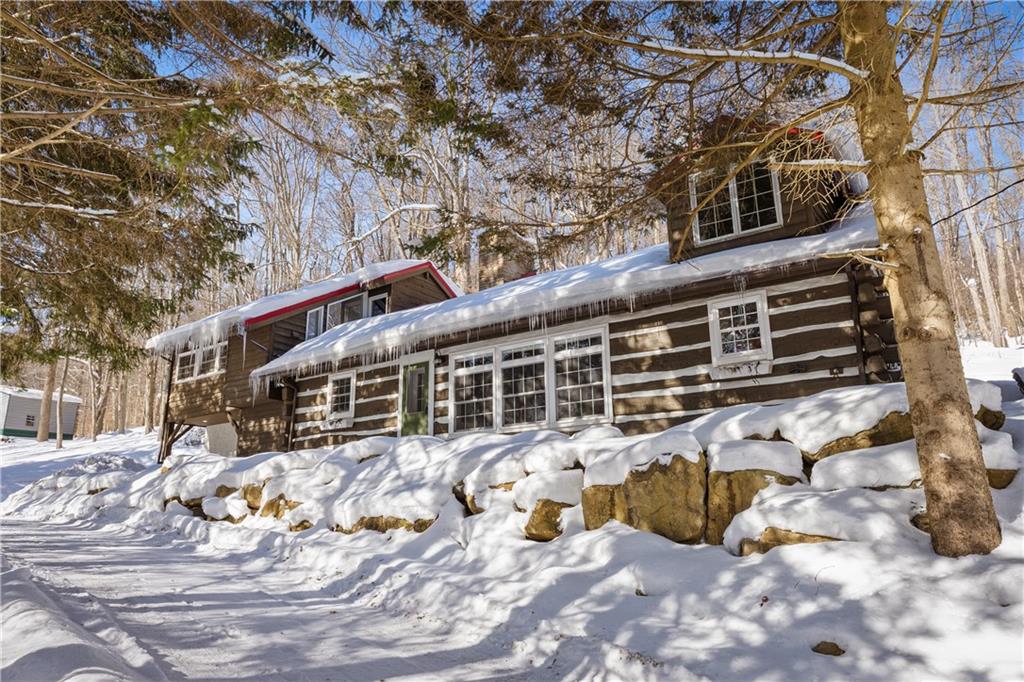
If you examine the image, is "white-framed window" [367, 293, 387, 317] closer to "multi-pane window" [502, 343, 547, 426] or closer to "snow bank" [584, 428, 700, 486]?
"multi-pane window" [502, 343, 547, 426]

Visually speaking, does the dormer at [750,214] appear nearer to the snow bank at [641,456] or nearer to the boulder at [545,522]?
the snow bank at [641,456]

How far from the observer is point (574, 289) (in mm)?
10211

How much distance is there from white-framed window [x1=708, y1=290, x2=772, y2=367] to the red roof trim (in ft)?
38.7

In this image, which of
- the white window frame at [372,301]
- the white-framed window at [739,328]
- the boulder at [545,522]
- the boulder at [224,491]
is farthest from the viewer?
the white window frame at [372,301]

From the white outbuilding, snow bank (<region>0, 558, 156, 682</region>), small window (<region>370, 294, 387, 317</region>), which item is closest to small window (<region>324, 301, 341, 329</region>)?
small window (<region>370, 294, 387, 317</region>)

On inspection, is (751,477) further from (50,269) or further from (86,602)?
(50,269)

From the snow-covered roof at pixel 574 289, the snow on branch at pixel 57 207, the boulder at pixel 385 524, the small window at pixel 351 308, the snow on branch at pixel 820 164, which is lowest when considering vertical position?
the boulder at pixel 385 524

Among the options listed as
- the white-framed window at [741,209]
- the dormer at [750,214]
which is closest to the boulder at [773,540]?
the dormer at [750,214]

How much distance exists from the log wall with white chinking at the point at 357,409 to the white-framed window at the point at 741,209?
764cm

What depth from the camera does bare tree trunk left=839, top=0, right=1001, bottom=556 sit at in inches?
159

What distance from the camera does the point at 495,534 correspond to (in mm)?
6422

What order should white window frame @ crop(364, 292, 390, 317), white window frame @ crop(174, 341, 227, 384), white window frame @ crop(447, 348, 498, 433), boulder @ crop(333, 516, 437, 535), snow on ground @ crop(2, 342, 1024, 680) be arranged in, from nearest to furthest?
snow on ground @ crop(2, 342, 1024, 680), boulder @ crop(333, 516, 437, 535), white window frame @ crop(447, 348, 498, 433), white window frame @ crop(174, 341, 227, 384), white window frame @ crop(364, 292, 390, 317)

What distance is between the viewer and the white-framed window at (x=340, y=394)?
47.0 ft

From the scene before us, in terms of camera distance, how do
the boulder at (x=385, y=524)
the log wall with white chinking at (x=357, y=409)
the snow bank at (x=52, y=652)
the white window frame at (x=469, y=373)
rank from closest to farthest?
the snow bank at (x=52, y=652) → the boulder at (x=385, y=524) → the white window frame at (x=469, y=373) → the log wall with white chinking at (x=357, y=409)
